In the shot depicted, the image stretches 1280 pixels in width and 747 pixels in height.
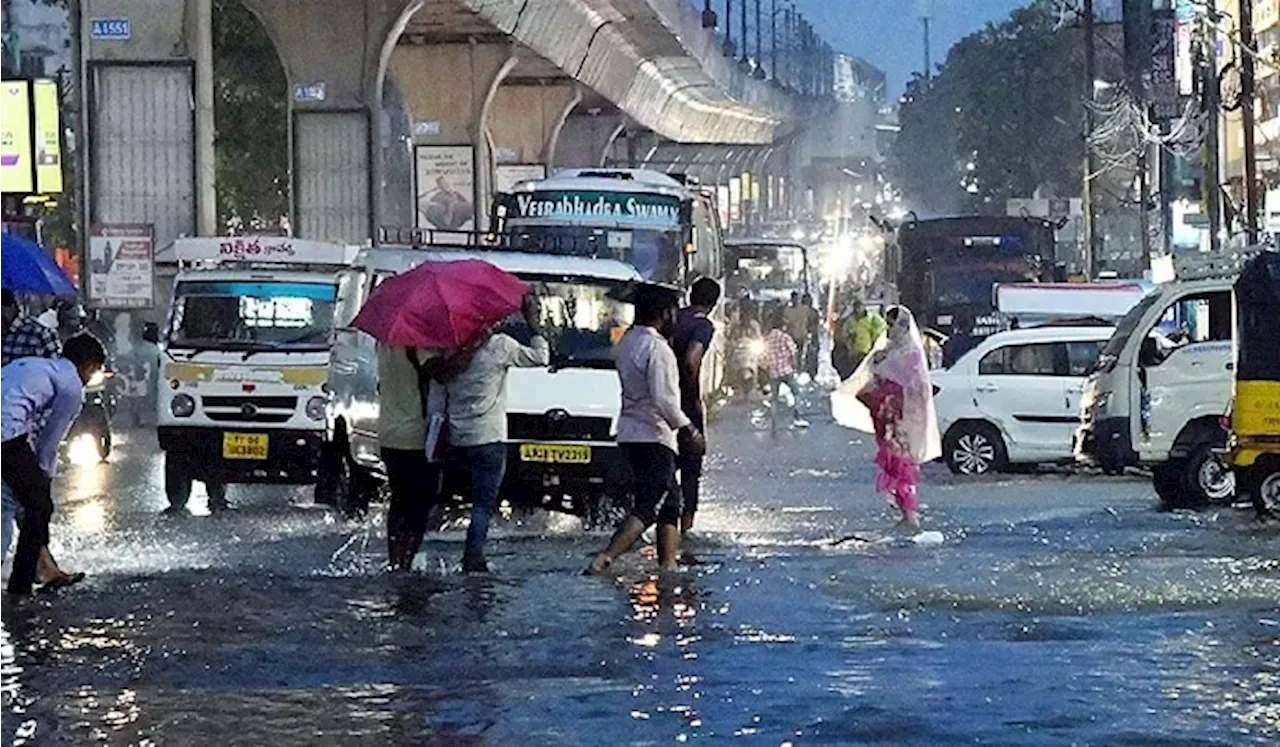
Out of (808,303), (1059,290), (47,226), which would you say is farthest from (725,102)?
(1059,290)

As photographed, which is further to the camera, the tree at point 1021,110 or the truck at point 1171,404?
the tree at point 1021,110

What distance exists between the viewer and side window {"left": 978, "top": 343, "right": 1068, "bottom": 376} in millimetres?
29828

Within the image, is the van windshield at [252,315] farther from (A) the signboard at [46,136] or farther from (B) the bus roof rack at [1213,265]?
(A) the signboard at [46,136]

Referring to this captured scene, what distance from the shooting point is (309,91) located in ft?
171

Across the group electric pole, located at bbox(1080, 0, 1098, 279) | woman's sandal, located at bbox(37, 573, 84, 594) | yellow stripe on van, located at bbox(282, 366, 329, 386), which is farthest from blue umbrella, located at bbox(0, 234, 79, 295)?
electric pole, located at bbox(1080, 0, 1098, 279)

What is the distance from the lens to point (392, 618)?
14.6m

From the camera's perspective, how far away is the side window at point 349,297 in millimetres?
21703

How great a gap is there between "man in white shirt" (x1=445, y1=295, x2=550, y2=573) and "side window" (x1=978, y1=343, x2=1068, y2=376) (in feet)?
45.5

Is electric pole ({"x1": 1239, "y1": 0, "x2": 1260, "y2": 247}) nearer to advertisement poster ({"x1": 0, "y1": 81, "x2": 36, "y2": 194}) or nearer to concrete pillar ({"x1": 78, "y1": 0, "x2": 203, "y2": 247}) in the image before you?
concrete pillar ({"x1": 78, "y1": 0, "x2": 203, "y2": 247})

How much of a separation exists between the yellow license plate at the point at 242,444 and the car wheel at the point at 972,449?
28.7 ft

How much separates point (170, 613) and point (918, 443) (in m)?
7.69

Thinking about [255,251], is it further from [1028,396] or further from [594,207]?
[594,207]

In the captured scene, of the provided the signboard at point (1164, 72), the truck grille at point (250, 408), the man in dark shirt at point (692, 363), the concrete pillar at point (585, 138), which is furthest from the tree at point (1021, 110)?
the man in dark shirt at point (692, 363)

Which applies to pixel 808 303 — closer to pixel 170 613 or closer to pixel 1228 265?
pixel 1228 265
